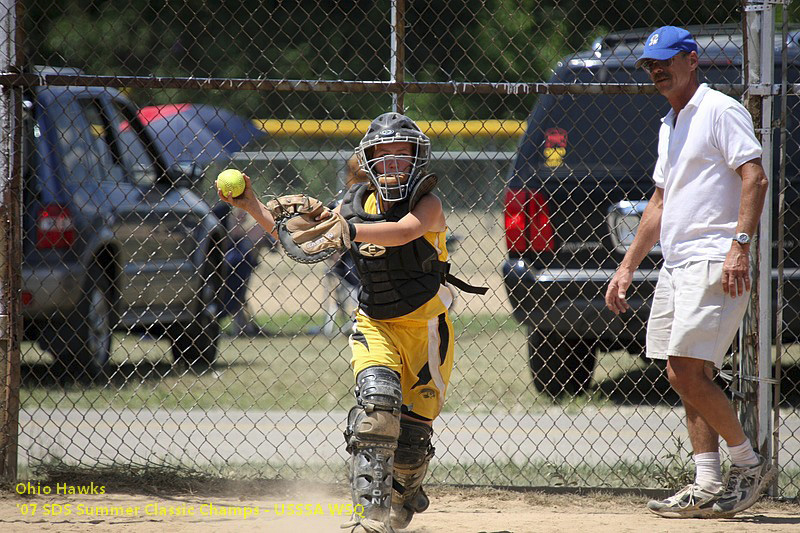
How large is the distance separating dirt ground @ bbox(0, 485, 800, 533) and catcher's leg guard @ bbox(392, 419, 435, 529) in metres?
0.25

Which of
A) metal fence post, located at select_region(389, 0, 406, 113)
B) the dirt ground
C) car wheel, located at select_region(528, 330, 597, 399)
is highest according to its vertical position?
metal fence post, located at select_region(389, 0, 406, 113)

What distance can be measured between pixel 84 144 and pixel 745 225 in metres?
4.90

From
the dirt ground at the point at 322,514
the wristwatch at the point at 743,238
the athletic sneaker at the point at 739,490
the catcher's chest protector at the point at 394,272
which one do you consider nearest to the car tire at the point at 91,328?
the dirt ground at the point at 322,514

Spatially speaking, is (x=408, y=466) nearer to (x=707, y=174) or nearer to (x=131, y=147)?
(x=707, y=174)

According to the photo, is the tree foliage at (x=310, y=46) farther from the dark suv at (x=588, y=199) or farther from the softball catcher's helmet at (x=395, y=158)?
the softball catcher's helmet at (x=395, y=158)

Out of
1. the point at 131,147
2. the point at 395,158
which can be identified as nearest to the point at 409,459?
the point at 395,158

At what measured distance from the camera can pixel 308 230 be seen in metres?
3.46

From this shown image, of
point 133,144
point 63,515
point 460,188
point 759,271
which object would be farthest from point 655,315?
point 460,188

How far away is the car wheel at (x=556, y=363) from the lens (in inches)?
263

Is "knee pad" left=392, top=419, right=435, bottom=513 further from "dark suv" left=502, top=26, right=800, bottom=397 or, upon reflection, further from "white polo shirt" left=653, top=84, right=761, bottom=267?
"dark suv" left=502, top=26, right=800, bottom=397

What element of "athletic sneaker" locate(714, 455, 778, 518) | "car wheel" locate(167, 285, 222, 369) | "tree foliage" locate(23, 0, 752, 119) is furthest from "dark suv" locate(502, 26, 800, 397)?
"tree foliage" locate(23, 0, 752, 119)

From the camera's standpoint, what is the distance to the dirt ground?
168 inches

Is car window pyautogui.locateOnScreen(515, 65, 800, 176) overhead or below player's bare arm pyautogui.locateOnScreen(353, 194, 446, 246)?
overhead

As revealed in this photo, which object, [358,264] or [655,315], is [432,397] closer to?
[358,264]
